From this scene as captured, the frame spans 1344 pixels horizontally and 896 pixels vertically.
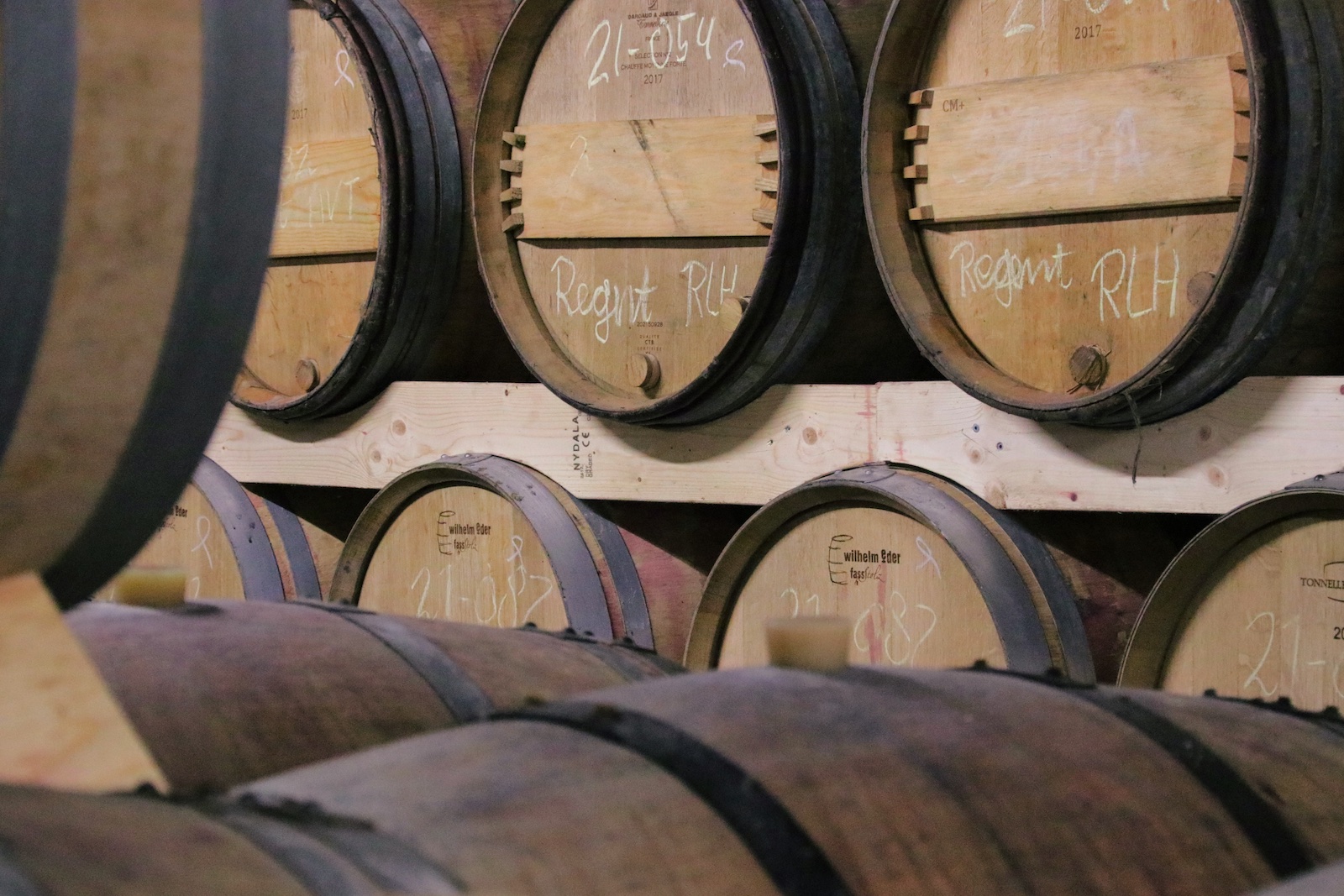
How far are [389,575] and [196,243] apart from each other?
2.80 m

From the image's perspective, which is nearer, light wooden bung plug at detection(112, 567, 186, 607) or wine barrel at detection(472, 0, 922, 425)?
light wooden bung plug at detection(112, 567, 186, 607)

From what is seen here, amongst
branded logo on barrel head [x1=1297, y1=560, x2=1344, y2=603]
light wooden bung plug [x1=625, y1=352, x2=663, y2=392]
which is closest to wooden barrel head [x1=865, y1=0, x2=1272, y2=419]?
branded logo on barrel head [x1=1297, y1=560, x2=1344, y2=603]

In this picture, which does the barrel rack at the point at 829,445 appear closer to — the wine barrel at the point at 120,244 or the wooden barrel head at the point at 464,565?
the wooden barrel head at the point at 464,565

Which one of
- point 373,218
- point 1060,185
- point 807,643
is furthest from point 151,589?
point 373,218

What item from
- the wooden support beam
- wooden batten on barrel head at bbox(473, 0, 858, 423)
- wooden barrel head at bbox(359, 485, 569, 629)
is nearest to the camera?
the wooden support beam

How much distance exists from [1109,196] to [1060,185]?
0.33ft

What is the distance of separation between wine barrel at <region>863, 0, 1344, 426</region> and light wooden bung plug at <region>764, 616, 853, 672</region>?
41.3 inches

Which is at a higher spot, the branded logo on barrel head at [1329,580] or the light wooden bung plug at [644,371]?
the light wooden bung plug at [644,371]

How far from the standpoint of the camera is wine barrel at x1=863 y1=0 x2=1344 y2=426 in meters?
2.37

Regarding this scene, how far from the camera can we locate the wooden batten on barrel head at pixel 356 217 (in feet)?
12.3

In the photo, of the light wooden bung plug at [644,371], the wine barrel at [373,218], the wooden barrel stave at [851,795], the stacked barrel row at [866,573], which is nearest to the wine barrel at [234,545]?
the stacked barrel row at [866,573]

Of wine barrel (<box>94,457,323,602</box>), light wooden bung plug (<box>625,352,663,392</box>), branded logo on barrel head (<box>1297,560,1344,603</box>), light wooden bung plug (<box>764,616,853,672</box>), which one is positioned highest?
light wooden bung plug (<box>625,352,663,392</box>)

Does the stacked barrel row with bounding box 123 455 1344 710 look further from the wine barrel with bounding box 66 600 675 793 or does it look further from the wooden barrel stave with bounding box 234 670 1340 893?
the wooden barrel stave with bounding box 234 670 1340 893

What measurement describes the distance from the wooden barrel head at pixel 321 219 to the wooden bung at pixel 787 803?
2.49m
